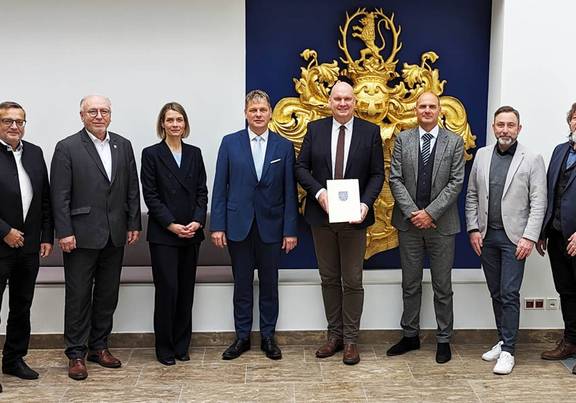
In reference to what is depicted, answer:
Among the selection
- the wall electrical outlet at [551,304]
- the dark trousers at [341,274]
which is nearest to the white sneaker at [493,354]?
the wall electrical outlet at [551,304]

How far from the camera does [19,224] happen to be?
4.12 meters

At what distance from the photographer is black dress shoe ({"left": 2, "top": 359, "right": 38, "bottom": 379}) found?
4340 millimetres

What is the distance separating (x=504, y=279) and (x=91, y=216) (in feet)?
8.37

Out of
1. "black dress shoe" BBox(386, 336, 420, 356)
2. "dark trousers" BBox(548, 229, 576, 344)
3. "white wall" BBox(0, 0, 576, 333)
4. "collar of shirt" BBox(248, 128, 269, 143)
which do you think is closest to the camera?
"dark trousers" BBox(548, 229, 576, 344)

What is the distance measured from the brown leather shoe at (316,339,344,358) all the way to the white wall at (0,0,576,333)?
228 mm

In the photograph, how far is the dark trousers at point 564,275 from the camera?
14.9ft

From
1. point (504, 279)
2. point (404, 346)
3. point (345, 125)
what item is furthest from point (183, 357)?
point (504, 279)

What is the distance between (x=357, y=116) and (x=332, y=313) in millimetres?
1399

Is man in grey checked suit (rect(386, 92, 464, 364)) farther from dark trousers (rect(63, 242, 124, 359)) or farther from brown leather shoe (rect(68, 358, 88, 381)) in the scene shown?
brown leather shoe (rect(68, 358, 88, 381))

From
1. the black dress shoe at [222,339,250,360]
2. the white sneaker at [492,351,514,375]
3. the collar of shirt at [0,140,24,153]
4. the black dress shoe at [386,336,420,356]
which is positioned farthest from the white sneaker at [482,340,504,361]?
the collar of shirt at [0,140,24,153]

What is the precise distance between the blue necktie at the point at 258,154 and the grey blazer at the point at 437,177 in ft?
2.74

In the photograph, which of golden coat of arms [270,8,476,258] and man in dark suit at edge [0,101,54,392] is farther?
golden coat of arms [270,8,476,258]

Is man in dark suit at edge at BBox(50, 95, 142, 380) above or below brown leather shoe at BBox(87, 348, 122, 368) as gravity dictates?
above

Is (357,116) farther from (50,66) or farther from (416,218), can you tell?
(50,66)
